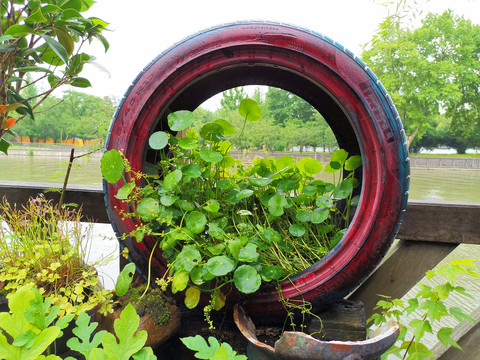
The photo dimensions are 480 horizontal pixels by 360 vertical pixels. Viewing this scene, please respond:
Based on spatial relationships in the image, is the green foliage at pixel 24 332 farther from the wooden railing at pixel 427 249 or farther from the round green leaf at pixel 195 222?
the wooden railing at pixel 427 249

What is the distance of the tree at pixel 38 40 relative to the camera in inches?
32.2

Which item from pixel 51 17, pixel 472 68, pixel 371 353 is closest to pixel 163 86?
pixel 51 17

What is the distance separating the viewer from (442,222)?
3.58 ft

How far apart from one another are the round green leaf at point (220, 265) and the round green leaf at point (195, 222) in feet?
0.30

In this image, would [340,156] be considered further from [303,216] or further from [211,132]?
[211,132]

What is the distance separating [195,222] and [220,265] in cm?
13

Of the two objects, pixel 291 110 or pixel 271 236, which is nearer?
pixel 271 236

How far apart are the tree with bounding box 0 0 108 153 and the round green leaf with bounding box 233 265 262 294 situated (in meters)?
0.71

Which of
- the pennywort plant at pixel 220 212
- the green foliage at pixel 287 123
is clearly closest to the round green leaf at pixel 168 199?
the pennywort plant at pixel 220 212

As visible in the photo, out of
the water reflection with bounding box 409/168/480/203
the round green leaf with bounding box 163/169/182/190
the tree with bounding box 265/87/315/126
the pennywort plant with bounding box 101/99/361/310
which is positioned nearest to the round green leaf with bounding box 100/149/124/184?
the pennywort plant with bounding box 101/99/361/310

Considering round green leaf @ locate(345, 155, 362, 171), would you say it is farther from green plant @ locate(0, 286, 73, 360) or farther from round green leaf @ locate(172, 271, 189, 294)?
green plant @ locate(0, 286, 73, 360)

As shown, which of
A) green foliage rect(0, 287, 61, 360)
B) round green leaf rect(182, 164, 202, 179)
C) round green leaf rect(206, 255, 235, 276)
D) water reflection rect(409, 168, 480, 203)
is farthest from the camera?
water reflection rect(409, 168, 480, 203)

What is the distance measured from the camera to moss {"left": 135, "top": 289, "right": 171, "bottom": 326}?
850 millimetres

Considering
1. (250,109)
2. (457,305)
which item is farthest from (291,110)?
(250,109)
